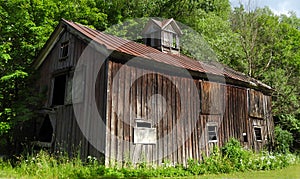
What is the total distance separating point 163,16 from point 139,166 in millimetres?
23192

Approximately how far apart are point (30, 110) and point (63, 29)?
4268 millimetres

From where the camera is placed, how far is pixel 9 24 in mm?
14805

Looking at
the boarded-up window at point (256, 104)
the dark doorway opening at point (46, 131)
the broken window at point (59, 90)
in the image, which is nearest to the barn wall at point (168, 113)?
the boarded-up window at point (256, 104)

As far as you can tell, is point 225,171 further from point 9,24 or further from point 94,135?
point 9,24

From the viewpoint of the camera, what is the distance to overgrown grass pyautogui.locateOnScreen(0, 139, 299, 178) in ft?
31.3

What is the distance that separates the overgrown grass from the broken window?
265cm

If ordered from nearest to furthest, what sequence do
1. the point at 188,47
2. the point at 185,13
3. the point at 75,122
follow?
1. the point at 75,122
2. the point at 188,47
3. the point at 185,13

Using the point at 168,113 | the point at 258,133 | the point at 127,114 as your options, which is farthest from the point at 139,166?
the point at 258,133

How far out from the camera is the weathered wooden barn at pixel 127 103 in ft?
35.6

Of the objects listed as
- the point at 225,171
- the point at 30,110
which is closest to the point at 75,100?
the point at 30,110

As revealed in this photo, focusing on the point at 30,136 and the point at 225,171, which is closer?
the point at 225,171

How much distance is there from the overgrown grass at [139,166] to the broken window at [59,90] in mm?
2650

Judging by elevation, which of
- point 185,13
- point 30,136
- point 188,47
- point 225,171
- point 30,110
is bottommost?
point 225,171

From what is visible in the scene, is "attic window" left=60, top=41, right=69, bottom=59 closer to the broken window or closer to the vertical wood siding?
the vertical wood siding
